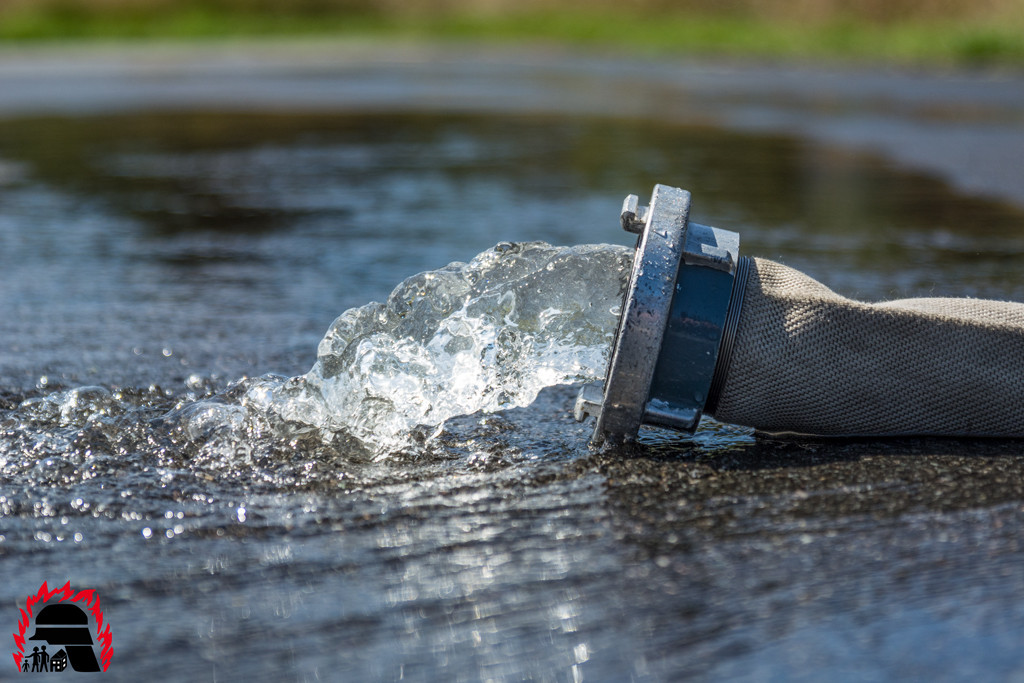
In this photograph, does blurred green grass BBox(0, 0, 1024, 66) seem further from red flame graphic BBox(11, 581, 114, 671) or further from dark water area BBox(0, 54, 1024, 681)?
red flame graphic BBox(11, 581, 114, 671)

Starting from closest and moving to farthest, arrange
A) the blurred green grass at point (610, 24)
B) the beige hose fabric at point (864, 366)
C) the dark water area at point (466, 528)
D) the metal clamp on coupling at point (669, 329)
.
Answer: the dark water area at point (466, 528)
the metal clamp on coupling at point (669, 329)
the beige hose fabric at point (864, 366)
the blurred green grass at point (610, 24)

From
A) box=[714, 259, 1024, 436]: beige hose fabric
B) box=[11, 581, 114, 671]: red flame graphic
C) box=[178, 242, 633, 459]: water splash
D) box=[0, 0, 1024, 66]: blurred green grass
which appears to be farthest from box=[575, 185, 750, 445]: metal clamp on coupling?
box=[0, 0, 1024, 66]: blurred green grass

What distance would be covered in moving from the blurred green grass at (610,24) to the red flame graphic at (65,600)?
15.8 m

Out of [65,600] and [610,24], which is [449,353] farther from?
[610,24]

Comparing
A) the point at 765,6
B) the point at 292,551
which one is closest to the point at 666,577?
the point at 292,551

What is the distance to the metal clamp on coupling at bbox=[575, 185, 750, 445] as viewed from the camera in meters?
2.89

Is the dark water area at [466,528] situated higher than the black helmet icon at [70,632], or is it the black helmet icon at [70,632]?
the dark water area at [466,528]

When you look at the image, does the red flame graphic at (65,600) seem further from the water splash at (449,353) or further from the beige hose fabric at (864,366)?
the beige hose fabric at (864,366)

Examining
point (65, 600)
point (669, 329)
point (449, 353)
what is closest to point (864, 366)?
point (669, 329)

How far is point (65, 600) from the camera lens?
2.44m

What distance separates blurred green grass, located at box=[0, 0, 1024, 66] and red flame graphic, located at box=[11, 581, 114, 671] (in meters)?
15.8

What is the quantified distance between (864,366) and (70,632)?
2025 mm

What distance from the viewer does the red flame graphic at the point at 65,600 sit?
2270 mm

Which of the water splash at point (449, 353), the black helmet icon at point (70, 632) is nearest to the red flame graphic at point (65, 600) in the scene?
the black helmet icon at point (70, 632)
